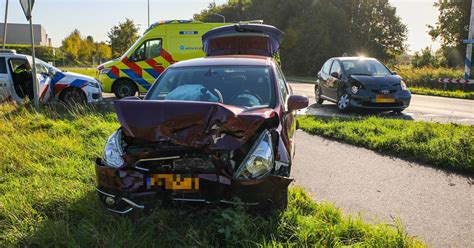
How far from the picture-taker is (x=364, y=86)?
33.8ft

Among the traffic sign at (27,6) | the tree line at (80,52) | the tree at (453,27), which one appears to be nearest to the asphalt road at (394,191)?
the traffic sign at (27,6)

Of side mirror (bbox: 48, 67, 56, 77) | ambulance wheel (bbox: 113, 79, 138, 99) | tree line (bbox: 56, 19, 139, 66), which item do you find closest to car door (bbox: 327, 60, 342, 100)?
ambulance wheel (bbox: 113, 79, 138, 99)

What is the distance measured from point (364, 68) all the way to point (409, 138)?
16.7ft

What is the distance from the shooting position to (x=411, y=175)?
5.18 m

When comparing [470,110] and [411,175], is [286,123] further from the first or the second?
[470,110]

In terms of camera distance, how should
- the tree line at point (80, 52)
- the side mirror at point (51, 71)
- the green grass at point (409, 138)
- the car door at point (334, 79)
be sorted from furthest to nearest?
1. the tree line at point (80, 52)
2. the car door at point (334, 79)
3. the side mirror at point (51, 71)
4. the green grass at point (409, 138)

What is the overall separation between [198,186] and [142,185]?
46 cm

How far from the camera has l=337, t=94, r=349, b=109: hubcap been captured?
10789 millimetres

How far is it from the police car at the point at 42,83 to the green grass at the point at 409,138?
604 cm

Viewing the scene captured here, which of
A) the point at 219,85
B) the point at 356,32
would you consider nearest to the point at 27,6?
the point at 219,85

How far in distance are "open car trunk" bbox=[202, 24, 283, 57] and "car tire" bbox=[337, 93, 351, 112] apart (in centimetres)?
260

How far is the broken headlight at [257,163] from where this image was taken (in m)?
3.14

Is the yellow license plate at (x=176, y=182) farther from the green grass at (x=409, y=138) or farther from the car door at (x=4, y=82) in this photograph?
the car door at (x=4, y=82)

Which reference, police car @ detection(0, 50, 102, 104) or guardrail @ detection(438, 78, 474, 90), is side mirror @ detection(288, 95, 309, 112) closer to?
police car @ detection(0, 50, 102, 104)
